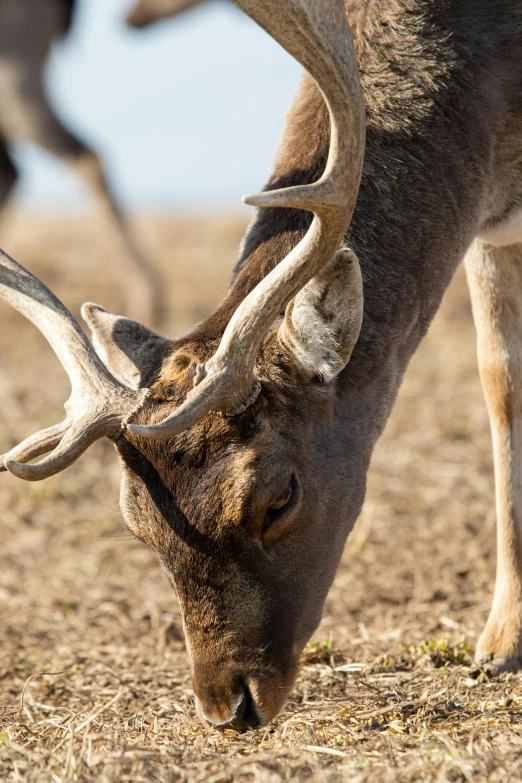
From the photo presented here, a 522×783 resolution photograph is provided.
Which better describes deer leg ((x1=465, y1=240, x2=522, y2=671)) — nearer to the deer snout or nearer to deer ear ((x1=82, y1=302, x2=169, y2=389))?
the deer snout

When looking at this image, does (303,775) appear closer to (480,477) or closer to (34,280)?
(34,280)

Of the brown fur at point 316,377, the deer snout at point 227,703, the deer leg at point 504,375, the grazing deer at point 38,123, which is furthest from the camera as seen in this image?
the grazing deer at point 38,123

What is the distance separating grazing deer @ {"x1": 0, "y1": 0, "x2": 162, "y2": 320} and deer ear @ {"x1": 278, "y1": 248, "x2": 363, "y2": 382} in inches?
310

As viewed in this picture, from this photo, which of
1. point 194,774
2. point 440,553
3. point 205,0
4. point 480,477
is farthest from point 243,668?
point 205,0

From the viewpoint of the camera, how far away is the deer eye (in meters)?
3.60

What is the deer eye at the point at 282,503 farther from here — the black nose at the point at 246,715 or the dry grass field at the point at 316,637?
the dry grass field at the point at 316,637

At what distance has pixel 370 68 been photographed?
4.22 meters

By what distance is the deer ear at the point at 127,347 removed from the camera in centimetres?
376

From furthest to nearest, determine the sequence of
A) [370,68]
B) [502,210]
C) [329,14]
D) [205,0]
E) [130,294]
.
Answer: [205,0] < [130,294] < [502,210] < [370,68] < [329,14]

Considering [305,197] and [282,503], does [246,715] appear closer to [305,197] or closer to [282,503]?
[282,503]

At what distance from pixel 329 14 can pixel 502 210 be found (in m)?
1.46

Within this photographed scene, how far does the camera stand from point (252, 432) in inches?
139

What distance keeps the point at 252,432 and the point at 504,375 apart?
6.75ft

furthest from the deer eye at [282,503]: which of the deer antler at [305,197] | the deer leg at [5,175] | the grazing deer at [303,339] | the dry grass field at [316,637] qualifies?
the deer leg at [5,175]
